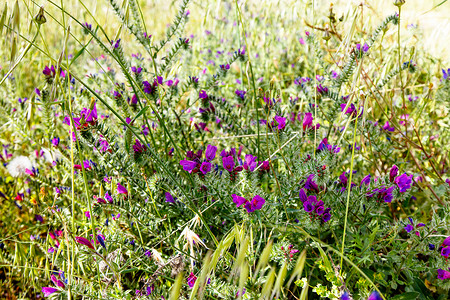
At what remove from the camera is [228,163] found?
109 centimetres

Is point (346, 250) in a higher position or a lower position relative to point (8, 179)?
lower

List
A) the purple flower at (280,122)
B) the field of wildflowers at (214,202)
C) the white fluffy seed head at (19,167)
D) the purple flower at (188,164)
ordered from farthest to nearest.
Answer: the white fluffy seed head at (19,167) → the purple flower at (280,122) → the purple flower at (188,164) → the field of wildflowers at (214,202)

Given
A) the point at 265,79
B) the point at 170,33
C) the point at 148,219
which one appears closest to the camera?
the point at 148,219

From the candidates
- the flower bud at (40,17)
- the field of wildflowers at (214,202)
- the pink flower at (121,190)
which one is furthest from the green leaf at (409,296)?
the flower bud at (40,17)

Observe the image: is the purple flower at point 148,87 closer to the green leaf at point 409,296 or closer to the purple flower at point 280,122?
the purple flower at point 280,122

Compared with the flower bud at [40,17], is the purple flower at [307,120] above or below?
below

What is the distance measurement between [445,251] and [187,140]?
3.74 feet

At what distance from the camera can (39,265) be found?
4.87 ft

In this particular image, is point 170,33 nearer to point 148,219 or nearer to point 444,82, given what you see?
point 148,219

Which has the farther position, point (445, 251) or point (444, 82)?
point (444, 82)

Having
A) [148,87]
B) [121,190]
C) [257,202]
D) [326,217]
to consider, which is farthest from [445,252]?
[148,87]

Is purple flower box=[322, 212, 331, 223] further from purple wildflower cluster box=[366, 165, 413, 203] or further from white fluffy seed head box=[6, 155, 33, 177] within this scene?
white fluffy seed head box=[6, 155, 33, 177]

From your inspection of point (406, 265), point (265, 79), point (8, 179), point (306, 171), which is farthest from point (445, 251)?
point (8, 179)

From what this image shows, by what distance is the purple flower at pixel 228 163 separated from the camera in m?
1.08
